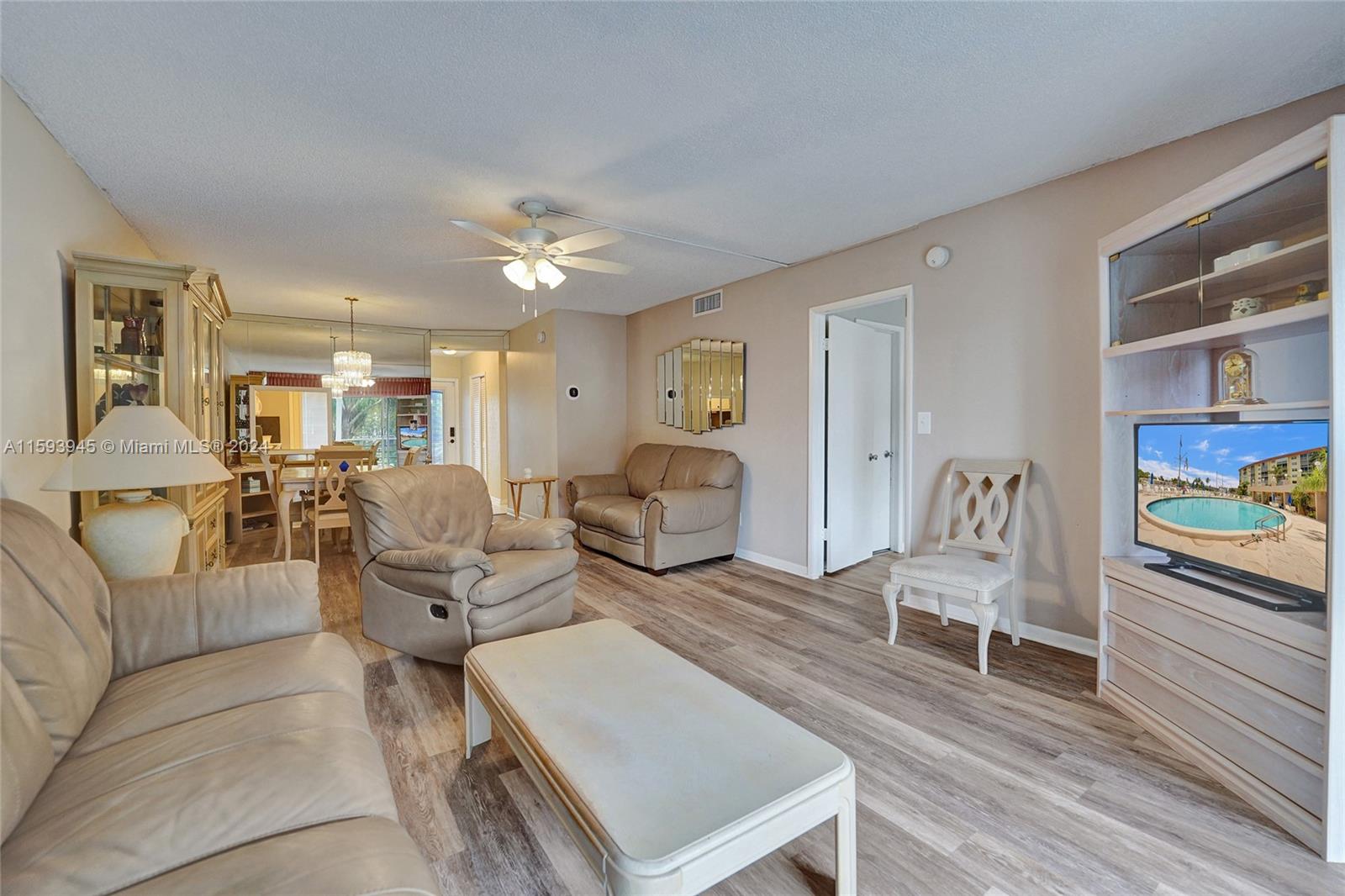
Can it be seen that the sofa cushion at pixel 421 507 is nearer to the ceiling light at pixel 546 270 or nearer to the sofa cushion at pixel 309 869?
the ceiling light at pixel 546 270

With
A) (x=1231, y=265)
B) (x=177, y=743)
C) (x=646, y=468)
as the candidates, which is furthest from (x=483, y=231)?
(x=646, y=468)

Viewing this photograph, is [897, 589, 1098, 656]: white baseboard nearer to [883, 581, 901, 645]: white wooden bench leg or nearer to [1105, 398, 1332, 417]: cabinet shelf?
[883, 581, 901, 645]: white wooden bench leg

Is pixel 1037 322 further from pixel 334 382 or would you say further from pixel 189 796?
pixel 334 382

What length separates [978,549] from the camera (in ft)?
10.0

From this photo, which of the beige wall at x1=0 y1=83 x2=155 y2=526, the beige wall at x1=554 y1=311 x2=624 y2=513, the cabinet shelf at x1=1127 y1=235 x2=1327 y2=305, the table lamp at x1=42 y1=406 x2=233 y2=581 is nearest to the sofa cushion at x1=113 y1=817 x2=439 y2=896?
the table lamp at x1=42 y1=406 x2=233 y2=581

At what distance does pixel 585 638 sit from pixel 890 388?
3988 millimetres

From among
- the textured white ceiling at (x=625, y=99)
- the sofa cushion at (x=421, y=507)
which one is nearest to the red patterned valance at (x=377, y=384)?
the textured white ceiling at (x=625, y=99)

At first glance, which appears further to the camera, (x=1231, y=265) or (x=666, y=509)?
(x=666, y=509)

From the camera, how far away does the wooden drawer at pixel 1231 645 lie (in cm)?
158

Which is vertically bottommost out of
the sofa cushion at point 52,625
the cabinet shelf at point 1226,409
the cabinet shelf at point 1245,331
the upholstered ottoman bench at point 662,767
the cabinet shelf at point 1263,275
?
the upholstered ottoman bench at point 662,767

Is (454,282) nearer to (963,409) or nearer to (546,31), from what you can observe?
(546,31)

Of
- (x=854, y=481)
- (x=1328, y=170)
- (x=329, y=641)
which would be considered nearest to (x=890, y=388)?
(x=854, y=481)

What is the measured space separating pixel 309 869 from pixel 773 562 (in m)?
3.99

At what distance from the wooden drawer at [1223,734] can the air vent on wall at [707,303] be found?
12.5 feet
